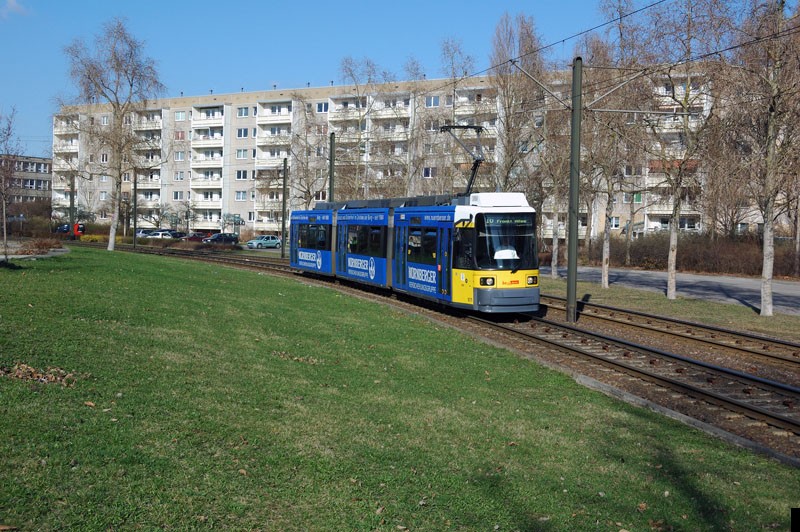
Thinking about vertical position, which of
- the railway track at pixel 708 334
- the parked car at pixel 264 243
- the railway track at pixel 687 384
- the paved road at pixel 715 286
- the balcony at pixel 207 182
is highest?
the balcony at pixel 207 182

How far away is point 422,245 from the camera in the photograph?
2114 centimetres

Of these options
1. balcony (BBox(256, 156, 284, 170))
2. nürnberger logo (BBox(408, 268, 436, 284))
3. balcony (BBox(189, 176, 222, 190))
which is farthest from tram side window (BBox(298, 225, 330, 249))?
balcony (BBox(189, 176, 222, 190))

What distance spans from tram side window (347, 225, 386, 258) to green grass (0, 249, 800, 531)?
11.1 meters

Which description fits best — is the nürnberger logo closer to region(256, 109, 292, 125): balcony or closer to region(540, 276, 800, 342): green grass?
region(540, 276, 800, 342): green grass

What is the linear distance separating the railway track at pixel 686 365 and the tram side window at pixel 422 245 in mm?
1575

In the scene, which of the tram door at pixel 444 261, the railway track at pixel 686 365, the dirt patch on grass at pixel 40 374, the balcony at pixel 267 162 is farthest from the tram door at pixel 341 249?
the balcony at pixel 267 162

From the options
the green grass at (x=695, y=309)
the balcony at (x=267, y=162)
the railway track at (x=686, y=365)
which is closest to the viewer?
the railway track at (x=686, y=365)

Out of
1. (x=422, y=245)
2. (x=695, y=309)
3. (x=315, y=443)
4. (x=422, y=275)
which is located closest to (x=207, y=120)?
(x=422, y=245)

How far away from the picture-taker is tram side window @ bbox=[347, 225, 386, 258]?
24.1 meters

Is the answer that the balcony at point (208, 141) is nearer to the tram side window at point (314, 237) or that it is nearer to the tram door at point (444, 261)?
the tram side window at point (314, 237)

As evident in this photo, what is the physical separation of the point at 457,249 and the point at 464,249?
28 centimetres

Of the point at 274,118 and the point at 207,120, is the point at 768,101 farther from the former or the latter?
the point at 207,120

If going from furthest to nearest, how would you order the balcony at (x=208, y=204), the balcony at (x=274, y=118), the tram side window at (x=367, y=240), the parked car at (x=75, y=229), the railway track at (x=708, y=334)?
1. the balcony at (x=208, y=204)
2. the balcony at (x=274, y=118)
3. the parked car at (x=75, y=229)
4. the tram side window at (x=367, y=240)
5. the railway track at (x=708, y=334)

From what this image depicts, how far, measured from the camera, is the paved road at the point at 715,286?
28.2 m
